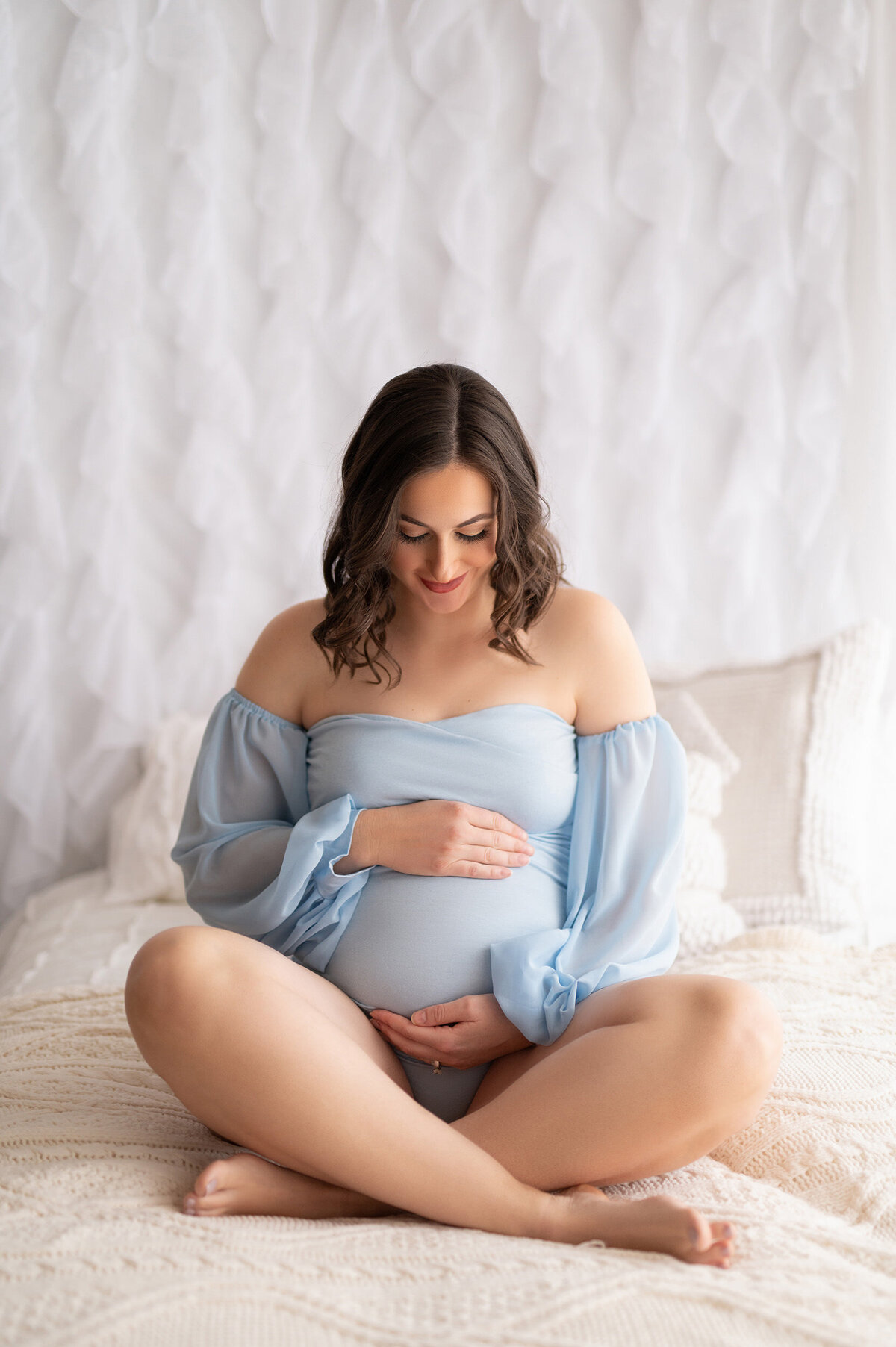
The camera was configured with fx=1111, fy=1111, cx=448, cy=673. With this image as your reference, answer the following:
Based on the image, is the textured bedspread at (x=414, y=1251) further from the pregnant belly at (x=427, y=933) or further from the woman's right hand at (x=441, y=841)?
the woman's right hand at (x=441, y=841)

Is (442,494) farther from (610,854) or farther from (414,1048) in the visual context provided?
(414,1048)

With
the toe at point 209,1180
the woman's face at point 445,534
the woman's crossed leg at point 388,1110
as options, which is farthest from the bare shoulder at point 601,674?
the toe at point 209,1180

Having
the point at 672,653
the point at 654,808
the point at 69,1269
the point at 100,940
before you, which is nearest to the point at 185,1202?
the point at 69,1269

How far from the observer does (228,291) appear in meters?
2.51

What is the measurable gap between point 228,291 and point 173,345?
0.18 metres

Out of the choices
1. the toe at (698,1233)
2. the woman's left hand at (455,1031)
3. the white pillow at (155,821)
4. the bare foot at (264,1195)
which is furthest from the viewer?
the white pillow at (155,821)

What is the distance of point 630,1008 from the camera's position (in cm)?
125

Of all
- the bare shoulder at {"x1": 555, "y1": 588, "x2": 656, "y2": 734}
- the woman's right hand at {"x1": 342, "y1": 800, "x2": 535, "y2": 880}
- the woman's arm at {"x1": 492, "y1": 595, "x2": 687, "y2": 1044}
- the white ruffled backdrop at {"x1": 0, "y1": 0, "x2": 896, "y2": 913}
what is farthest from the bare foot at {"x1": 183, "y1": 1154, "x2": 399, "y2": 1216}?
the white ruffled backdrop at {"x1": 0, "y1": 0, "x2": 896, "y2": 913}

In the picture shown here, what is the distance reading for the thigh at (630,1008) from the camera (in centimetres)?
119

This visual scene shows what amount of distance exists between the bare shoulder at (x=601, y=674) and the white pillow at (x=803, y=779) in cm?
67

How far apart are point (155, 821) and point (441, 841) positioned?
46.7 inches

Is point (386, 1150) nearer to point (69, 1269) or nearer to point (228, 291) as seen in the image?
point (69, 1269)

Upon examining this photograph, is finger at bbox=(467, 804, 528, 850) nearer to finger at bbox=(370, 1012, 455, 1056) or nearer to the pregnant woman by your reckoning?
the pregnant woman

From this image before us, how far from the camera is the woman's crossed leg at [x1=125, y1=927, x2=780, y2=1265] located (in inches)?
44.4
